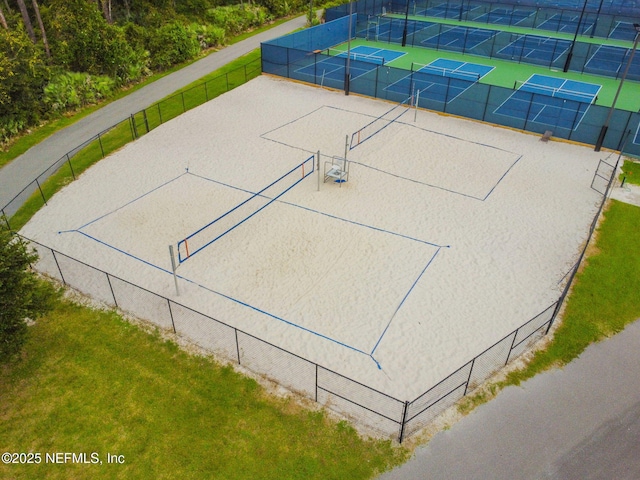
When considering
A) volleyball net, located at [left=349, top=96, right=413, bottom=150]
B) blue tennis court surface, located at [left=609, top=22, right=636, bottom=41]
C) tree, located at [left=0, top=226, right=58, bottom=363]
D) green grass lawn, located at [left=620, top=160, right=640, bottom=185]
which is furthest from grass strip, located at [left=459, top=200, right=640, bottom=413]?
blue tennis court surface, located at [left=609, top=22, right=636, bottom=41]

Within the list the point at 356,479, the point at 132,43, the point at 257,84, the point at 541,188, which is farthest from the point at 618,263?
the point at 132,43

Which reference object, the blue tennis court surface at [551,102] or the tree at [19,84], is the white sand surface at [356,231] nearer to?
the blue tennis court surface at [551,102]

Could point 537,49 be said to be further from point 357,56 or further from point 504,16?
point 357,56

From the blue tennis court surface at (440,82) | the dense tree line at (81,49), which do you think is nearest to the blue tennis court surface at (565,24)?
the blue tennis court surface at (440,82)

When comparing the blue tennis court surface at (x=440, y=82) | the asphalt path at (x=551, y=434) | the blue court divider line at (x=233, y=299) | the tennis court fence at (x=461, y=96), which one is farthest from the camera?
the blue tennis court surface at (x=440, y=82)

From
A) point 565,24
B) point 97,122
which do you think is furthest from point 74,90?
point 565,24

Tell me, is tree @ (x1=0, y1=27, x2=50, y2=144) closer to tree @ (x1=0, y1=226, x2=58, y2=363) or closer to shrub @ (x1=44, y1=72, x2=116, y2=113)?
shrub @ (x1=44, y1=72, x2=116, y2=113)
